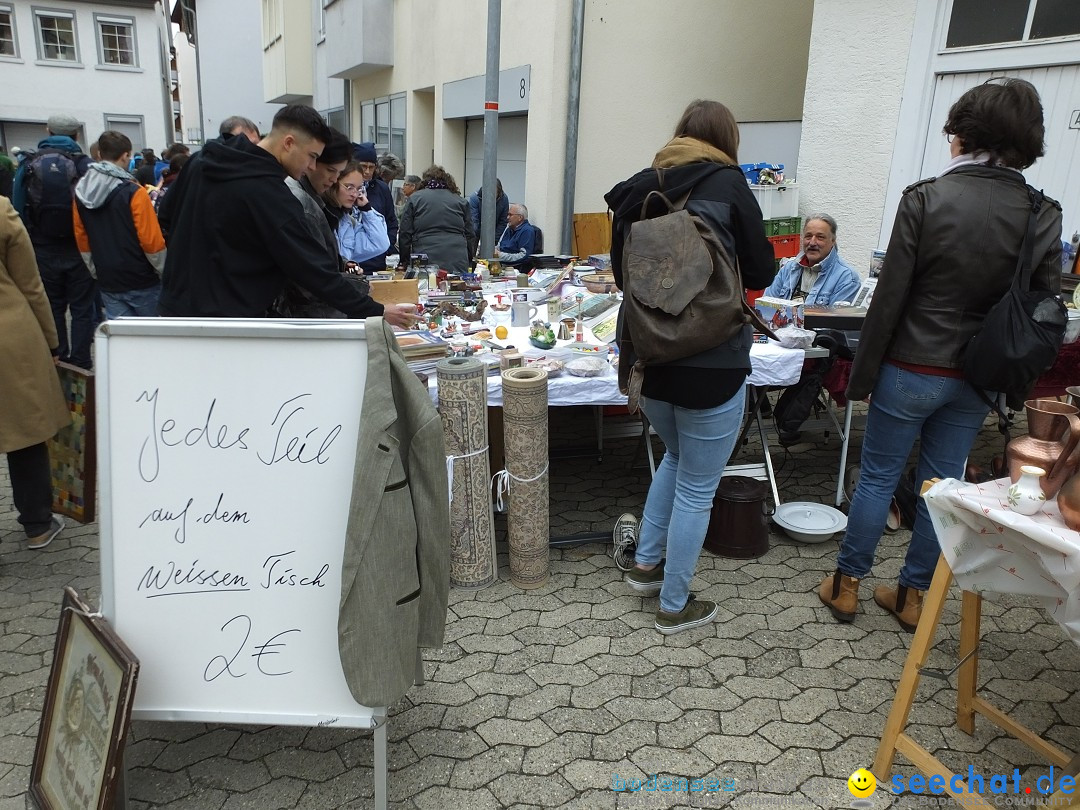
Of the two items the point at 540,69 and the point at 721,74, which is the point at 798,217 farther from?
the point at 540,69

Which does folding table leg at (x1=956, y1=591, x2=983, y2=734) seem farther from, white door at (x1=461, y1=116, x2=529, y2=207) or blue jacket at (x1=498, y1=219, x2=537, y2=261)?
white door at (x1=461, y1=116, x2=529, y2=207)

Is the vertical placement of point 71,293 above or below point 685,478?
above

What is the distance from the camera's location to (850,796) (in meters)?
2.00

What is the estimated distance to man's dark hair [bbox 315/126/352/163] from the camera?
2920 mm

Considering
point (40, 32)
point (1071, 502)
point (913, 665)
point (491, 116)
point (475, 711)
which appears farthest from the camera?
point (40, 32)

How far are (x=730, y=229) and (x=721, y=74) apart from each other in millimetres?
A: 6995

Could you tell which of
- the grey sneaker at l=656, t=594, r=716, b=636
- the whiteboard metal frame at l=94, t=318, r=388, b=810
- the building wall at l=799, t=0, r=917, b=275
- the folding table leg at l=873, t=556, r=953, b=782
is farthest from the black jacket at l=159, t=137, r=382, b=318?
the building wall at l=799, t=0, r=917, b=275

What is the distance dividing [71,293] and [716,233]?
492 cm

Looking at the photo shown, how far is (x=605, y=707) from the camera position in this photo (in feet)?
7.63

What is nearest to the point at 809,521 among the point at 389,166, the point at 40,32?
the point at 389,166

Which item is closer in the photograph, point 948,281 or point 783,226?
point 948,281

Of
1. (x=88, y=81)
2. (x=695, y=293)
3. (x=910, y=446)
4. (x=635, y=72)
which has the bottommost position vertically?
(x=910, y=446)

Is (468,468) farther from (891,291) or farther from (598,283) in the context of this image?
(598,283)

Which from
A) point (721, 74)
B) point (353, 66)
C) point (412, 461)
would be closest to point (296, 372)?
point (412, 461)
